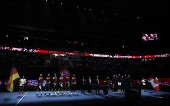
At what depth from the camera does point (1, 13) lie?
73.9 feet

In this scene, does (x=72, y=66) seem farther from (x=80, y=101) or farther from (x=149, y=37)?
(x=149, y=37)

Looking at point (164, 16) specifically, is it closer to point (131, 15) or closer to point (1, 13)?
point (131, 15)

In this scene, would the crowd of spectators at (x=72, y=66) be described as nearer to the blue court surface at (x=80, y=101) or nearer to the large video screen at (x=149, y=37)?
the large video screen at (x=149, y=37)

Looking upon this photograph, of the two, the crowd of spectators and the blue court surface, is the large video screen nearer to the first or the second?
the crowd of spectators

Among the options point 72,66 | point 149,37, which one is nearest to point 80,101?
point 72,66

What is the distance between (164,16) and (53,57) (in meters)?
26.2

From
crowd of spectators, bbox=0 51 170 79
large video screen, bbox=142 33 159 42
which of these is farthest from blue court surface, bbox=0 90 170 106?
large video screen, bbox=142 33 159 42

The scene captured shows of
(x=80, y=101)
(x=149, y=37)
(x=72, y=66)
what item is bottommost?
(x=80, y=101)

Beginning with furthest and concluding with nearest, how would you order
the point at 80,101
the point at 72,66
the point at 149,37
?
the point at 149,37 → the point at 72,66 → the point at 80,101

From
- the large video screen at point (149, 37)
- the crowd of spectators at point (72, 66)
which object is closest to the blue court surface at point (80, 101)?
the crowd of spectators at point (72, 66)

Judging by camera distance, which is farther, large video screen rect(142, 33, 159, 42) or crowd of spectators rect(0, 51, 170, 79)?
large video screen rect(142, 33, 159, 42)

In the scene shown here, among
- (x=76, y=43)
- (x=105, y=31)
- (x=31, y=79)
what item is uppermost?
(x=105, y=31)

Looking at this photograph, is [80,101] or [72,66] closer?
[80,101]

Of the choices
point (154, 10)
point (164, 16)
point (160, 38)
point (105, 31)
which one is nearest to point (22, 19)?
point (105, 31)
